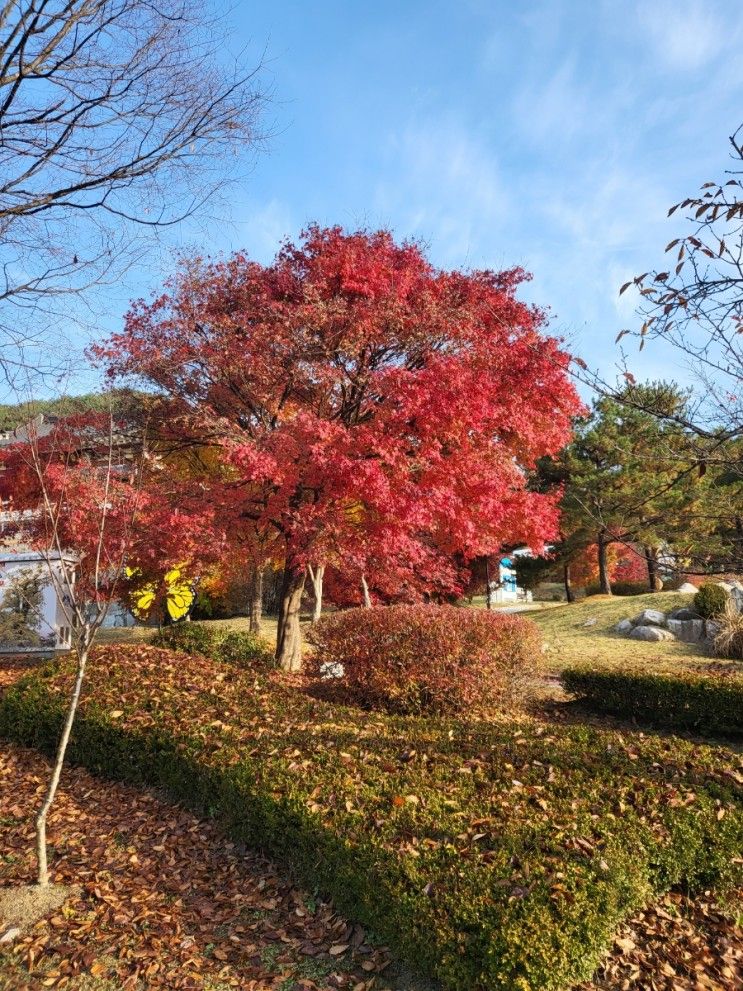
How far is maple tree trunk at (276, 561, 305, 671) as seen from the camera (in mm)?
10227

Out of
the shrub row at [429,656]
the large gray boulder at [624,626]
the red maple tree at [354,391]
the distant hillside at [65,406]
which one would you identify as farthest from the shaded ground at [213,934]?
the large gray boulder at [624,626]

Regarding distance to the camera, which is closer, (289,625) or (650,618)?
(289,625)

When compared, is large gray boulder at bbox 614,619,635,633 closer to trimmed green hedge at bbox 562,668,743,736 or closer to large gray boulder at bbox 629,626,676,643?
large gray boulder at bbox 629,626,676,643

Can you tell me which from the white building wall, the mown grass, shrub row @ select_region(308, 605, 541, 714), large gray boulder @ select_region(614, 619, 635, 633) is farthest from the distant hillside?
large gray boulder @ select_region(614, 619, 635, 633)

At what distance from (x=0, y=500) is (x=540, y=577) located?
60.8ft

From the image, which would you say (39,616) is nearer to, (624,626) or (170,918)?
(170,918)

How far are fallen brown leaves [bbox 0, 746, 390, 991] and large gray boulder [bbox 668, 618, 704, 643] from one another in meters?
11.9

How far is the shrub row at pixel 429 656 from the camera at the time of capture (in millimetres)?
7094

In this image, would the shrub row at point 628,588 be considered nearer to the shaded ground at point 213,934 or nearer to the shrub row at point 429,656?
the shrub row at point 429,656

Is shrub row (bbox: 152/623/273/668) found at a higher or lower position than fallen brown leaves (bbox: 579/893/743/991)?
higher

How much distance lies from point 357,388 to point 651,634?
8634mm

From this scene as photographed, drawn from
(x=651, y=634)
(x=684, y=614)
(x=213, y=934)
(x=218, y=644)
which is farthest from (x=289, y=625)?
(x=684, y=614)

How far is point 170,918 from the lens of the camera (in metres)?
3.47

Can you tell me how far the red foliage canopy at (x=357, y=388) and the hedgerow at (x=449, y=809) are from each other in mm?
2917
